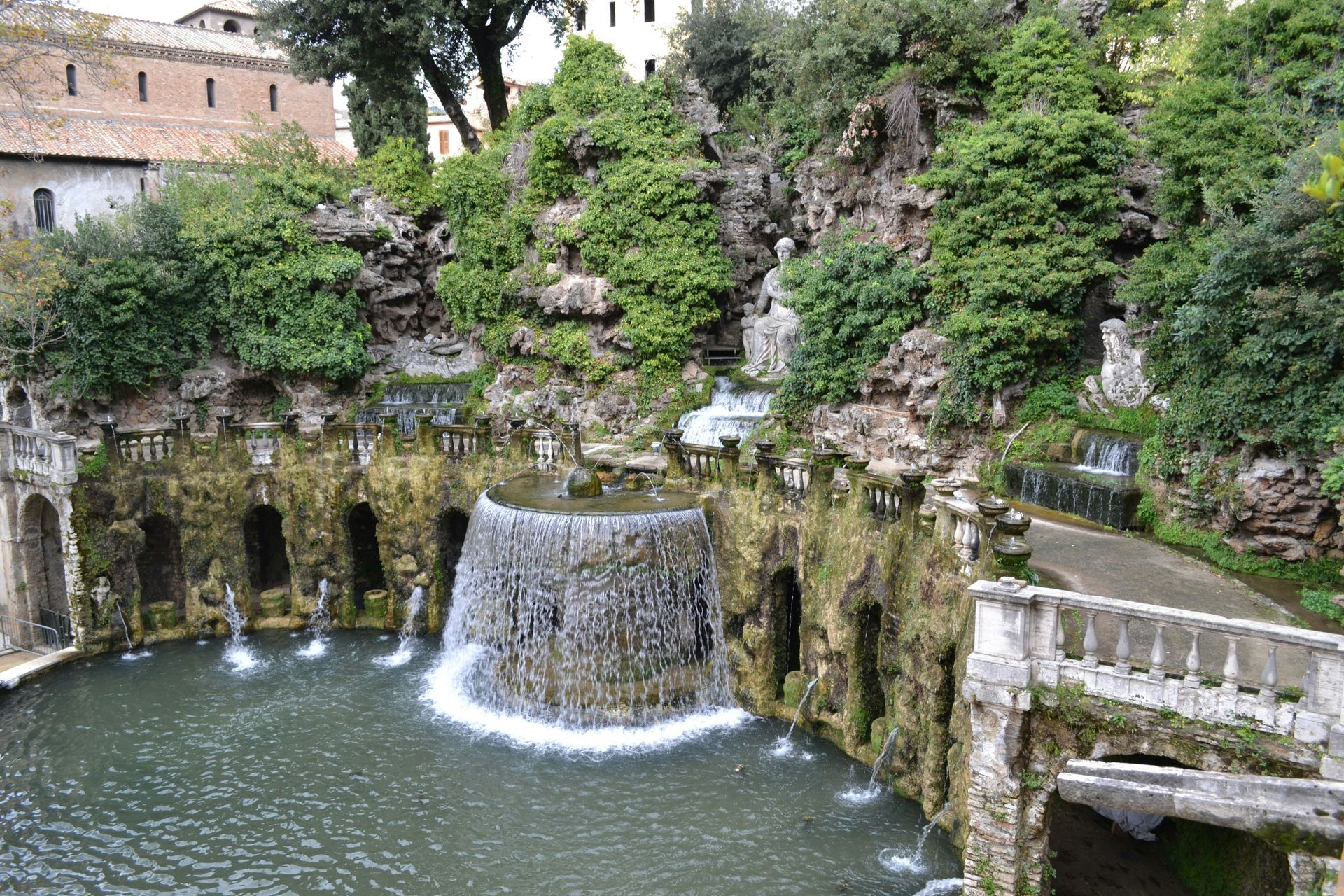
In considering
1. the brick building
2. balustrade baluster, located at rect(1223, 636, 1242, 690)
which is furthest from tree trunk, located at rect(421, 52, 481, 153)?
balustrade baluster, located at rect(1223, 636, 1242, 690)

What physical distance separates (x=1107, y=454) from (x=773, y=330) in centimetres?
950

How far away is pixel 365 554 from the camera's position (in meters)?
20.2

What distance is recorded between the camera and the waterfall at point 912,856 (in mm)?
10422

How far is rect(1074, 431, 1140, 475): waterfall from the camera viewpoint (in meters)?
13.7

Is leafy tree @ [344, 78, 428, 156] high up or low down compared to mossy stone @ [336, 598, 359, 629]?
up

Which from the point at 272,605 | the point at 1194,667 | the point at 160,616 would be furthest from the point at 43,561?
the point at 1194,667

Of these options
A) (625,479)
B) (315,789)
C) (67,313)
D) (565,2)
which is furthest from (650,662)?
(565,2)

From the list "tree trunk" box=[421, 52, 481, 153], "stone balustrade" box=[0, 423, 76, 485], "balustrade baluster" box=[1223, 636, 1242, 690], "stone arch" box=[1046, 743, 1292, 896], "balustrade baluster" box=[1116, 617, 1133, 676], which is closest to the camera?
"balustrade baluster" box=[1223, 636, 1242, 690]

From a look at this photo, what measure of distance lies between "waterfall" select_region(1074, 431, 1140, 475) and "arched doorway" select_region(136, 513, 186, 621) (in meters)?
18.7

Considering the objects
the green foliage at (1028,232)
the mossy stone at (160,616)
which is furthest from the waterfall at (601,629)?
the mossy stone at (160,616)

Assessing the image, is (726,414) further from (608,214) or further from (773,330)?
(608,214)

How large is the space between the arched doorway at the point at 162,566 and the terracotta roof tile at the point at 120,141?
15.6m

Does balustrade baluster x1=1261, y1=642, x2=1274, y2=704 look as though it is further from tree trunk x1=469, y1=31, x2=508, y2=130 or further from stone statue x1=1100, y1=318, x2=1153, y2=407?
tree trunk x1=469, y1=31, x2=508, y2=130

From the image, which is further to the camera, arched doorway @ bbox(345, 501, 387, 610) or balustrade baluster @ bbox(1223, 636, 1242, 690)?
arched doorway @ bbox(345, 501, 387, 610)
